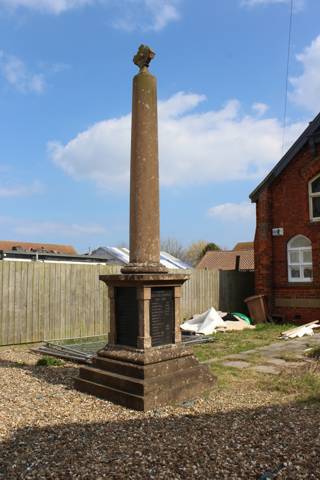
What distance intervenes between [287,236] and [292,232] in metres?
0.24

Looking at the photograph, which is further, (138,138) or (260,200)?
(260,200)

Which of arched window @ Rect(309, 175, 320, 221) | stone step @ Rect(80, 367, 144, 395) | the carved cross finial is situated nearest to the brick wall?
arched window @ Rect(309, 175, 320, 221)

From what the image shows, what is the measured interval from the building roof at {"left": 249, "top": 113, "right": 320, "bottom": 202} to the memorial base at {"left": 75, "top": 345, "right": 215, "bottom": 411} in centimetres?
1085

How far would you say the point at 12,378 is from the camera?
681 centimetres

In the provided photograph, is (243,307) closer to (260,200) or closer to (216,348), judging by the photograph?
(260,200)

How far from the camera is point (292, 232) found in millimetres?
15195

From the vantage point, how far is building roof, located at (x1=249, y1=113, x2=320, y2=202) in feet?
48.3

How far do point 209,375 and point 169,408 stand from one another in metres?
1.16

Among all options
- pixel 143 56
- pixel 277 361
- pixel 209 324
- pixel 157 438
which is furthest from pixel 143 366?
pixel 209 324

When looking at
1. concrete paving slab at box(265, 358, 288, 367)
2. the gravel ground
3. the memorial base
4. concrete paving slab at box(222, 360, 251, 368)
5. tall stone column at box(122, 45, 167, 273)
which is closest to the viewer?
the gravel ground

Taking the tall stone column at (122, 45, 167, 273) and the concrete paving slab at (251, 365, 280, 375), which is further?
the concrete paving slab at (251, 365, 280, 375)

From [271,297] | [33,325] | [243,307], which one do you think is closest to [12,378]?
[33,325]

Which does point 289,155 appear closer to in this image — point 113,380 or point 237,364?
point 237,364

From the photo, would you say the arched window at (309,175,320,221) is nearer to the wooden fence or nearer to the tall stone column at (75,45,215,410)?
the wooden fence
